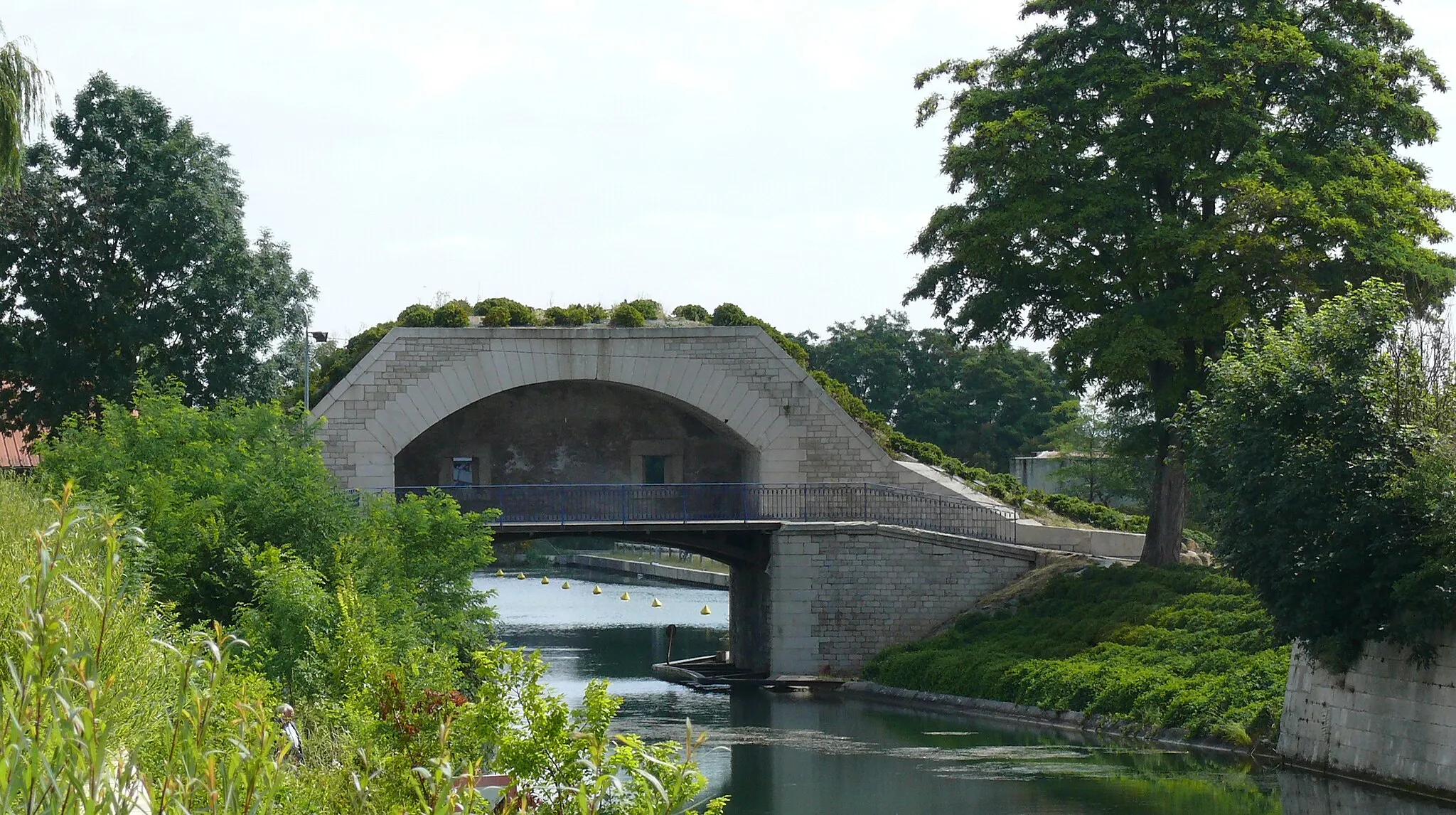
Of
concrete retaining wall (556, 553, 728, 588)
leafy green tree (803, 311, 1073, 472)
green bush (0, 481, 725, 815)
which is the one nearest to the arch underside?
green bush (0, 481, 725, 815)

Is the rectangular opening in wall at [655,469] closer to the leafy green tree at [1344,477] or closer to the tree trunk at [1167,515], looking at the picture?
the tree trunk at [1167,515]

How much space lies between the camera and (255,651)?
41.8ft

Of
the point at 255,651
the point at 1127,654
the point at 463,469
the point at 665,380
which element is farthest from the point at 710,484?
the point at 255,651

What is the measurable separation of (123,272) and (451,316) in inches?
226

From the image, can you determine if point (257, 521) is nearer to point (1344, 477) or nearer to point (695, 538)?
point (695, 538)

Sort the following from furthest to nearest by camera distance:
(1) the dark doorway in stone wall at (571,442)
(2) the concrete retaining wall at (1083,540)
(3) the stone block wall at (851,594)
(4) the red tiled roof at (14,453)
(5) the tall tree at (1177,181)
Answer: (4) the red tiled roof at (14,453), (1) the dark doorway in stone wall at (571,442), (2) the concrete retaining wall at (1083,540), (3) the stone block wall at (851,594), (5) the tall tree at (1177,181)

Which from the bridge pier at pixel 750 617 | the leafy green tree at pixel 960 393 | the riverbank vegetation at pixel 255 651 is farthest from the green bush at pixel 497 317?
the leafy green tree at pixel 960 393

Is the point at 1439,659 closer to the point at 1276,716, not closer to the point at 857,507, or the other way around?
the point at 1276,716

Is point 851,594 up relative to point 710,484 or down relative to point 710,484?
down

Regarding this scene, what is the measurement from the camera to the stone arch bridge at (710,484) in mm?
25797

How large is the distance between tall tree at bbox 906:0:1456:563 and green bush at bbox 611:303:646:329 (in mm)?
6077

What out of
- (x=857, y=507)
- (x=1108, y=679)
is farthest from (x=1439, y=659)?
(x=857, y=507)

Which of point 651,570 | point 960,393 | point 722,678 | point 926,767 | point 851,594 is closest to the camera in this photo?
point 926,767

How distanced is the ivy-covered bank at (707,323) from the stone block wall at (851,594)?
3.57 metres
